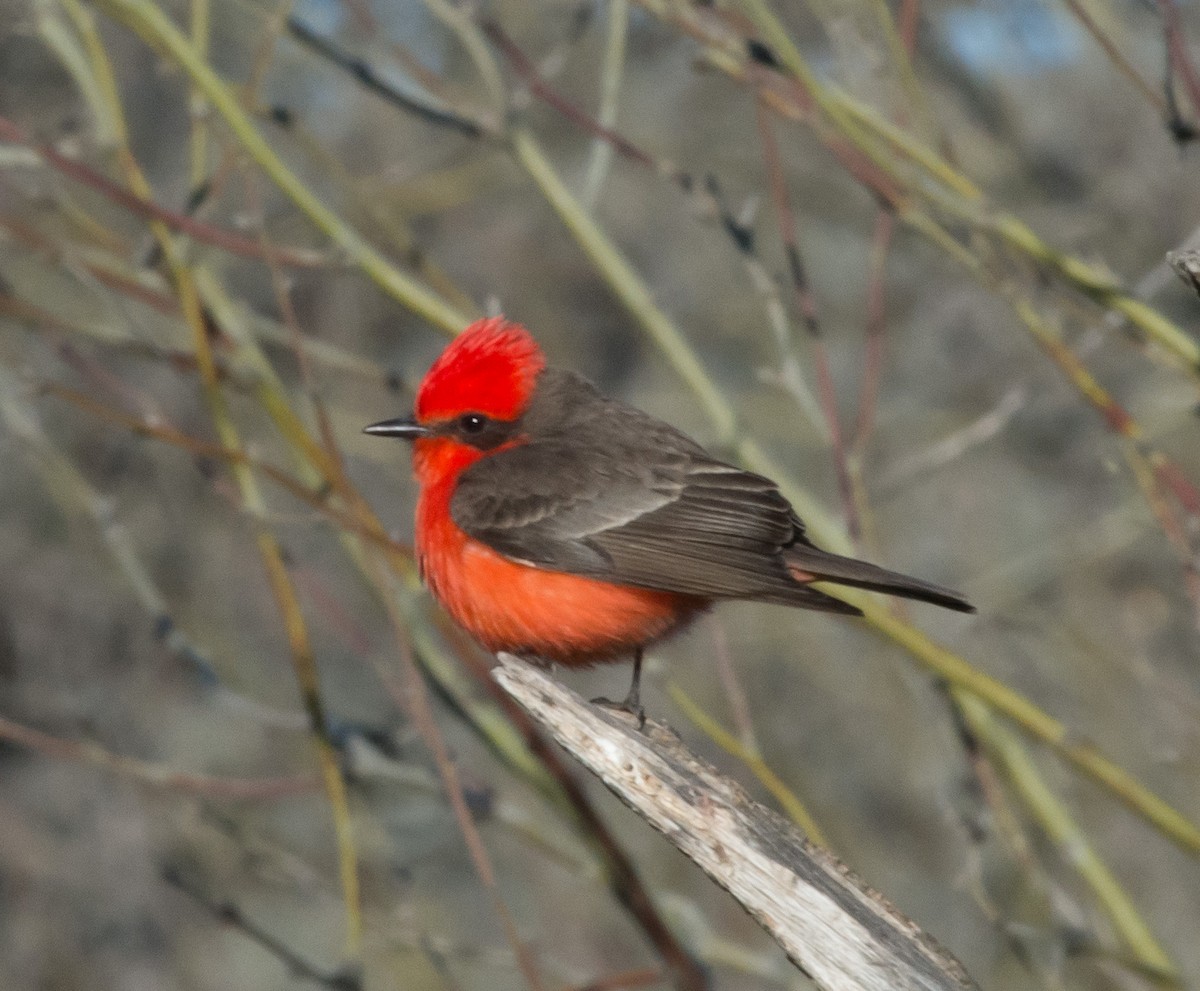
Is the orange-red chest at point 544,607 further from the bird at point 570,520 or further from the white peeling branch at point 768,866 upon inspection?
the white peeling branch at point 768,866

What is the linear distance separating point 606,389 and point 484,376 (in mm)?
6474

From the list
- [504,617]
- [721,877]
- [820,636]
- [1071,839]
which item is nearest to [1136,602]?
[820,636]

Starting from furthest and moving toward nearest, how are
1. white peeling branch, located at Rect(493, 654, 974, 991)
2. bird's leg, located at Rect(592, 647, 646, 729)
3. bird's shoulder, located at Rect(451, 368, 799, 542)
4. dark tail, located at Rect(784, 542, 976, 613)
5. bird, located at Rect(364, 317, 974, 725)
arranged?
bird's shoulder, located at Rect(451, 368, 799, 542)
bird, located at Rect(364, 317, 974, 725)
bird's leg, located at Rect(592, 647, 646, 729)
dark tail, located at Rect(784, 542, 976, 613)
white peeling branch, located at Rect(493, 654, 974, 991)

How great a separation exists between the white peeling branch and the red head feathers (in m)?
1.52

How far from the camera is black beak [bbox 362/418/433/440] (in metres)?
5.08

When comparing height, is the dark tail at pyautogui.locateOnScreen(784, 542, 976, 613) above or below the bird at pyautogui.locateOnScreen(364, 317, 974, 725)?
above

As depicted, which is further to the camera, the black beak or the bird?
the black beak

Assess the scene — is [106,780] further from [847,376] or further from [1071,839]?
[1071,839]

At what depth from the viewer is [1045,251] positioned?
14.4 feet

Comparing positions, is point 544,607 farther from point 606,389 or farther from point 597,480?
point 606,389

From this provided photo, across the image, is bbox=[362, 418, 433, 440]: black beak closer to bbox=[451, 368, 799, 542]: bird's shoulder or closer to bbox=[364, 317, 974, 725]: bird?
bbox=[364, 317, 974, 725]: bird

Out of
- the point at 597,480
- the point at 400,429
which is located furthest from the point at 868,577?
the point at 400,429

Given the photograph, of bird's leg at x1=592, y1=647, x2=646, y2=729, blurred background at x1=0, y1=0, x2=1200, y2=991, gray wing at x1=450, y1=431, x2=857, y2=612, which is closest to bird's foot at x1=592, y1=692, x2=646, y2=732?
bird's leg at x1=592, y1=647, x2=646, y2=729

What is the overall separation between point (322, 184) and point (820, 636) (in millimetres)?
4251
